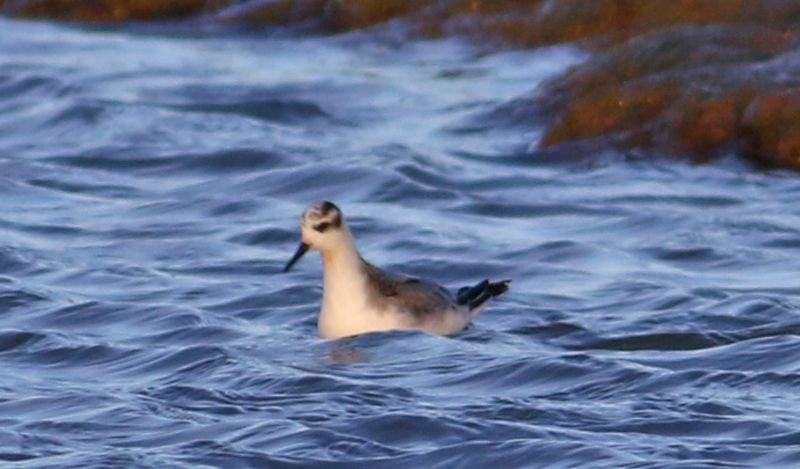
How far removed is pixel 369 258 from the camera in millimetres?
12867

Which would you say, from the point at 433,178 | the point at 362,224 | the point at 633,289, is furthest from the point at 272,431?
the point at 433,178

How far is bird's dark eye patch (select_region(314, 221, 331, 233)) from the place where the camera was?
422 inches

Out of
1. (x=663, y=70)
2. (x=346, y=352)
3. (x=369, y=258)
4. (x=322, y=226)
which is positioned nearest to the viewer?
(x=346, y=352)

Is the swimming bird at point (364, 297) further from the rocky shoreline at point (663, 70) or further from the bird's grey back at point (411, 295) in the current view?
the rocky shoreline at point (663, 70)

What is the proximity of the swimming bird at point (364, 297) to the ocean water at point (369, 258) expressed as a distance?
0.11 metres

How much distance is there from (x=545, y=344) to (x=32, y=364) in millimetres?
2429

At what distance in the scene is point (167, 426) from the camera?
8.74m

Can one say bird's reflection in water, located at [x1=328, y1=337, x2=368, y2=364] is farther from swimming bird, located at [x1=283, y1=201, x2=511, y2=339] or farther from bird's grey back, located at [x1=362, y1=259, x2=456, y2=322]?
bird's grey back, located at [x1=362, y1=259, x2=456, y2=322]

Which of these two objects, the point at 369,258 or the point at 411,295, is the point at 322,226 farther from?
the point at 369,258

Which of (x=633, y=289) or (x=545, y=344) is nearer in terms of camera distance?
(x=545, y=344)

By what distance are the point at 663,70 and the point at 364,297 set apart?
5.96 metres

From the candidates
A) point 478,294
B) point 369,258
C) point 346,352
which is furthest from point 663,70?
point 346,352

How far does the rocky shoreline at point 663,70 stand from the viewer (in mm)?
14914

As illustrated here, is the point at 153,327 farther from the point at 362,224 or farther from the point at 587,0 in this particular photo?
the point at 587,0
